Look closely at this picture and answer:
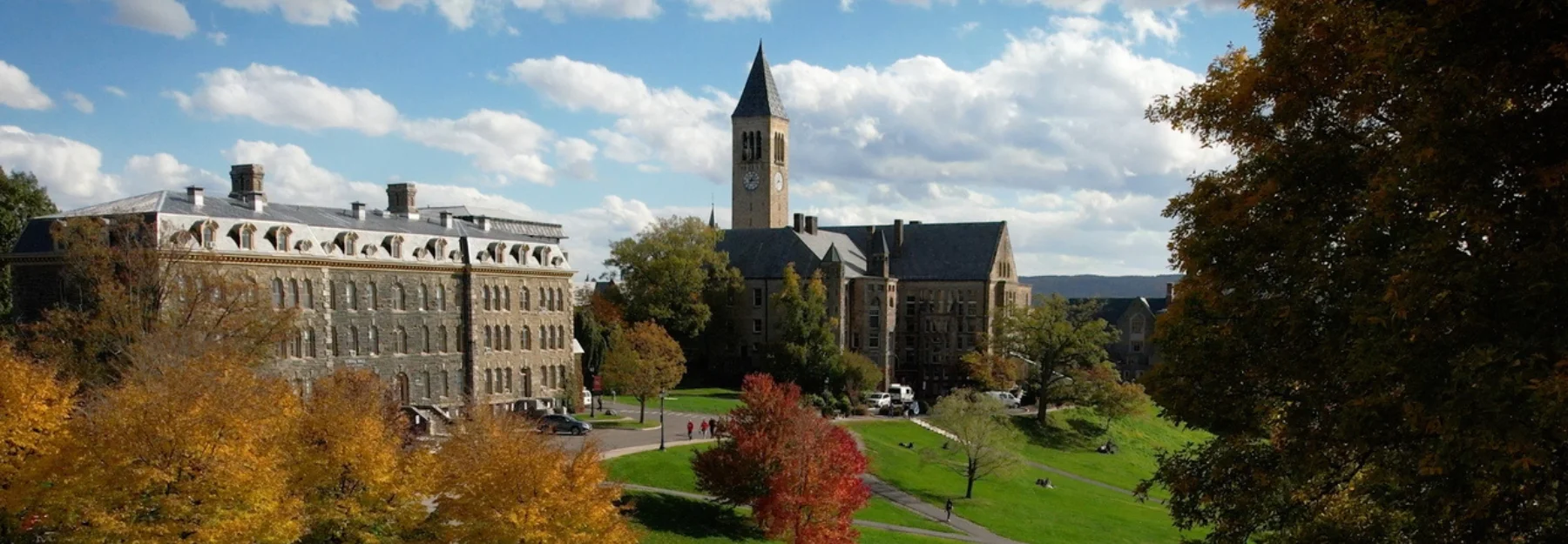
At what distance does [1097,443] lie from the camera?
67.9m

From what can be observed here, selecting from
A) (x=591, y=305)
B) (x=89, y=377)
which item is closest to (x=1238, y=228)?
(x=89, y=377)

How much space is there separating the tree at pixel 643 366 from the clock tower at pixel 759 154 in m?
Result: 42.0

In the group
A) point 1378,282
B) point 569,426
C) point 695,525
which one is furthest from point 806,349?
point 1378,282

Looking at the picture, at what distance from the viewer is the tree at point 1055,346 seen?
2763 inches

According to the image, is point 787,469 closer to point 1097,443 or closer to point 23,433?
point 23,433

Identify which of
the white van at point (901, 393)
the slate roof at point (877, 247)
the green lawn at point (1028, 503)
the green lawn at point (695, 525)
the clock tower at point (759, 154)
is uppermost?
the clock tower at point (759, 154)

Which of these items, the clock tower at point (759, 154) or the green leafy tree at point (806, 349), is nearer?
the green leafy tree at point (806, 349)

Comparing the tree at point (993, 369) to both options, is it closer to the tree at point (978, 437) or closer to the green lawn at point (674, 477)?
the tree at point (978, 437)

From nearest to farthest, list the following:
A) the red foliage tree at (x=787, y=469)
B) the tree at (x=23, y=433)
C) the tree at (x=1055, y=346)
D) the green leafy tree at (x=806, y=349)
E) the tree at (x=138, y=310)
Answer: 1. the tree at (x=23, y=433)
2. the tree at (x=138, y=310)
3. the red foliage tree at (x=787, y=469)
4. the green leafy tree at (x=806, y=349)
5. the tree at (x=1055, y=346)

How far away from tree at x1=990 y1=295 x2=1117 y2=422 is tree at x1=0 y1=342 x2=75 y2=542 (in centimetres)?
5508

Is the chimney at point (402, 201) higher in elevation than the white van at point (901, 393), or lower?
higher

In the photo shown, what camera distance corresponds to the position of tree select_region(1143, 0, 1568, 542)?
10367mm

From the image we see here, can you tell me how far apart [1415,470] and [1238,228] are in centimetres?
436

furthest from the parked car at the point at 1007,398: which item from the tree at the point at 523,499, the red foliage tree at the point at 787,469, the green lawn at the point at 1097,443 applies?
the tree at the point at 523,499
